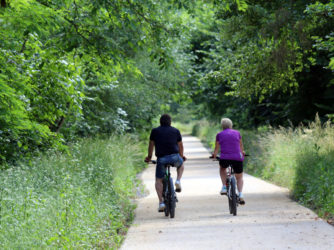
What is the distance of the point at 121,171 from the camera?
15.8 m

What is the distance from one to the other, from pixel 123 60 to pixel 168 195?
133 inches

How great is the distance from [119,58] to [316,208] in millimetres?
5052

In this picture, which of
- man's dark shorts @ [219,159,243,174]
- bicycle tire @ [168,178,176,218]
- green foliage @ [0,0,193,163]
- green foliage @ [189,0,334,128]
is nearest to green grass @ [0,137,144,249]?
green foliage @ [0,0,193,163]

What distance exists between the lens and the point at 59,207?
26.1ft

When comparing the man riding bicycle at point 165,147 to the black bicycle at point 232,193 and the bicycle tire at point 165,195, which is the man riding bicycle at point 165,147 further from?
the black bicycle at point 232,193

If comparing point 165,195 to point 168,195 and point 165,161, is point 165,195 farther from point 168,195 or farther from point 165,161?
point 165,161

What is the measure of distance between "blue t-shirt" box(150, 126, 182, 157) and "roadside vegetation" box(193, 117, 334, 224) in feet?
9.51

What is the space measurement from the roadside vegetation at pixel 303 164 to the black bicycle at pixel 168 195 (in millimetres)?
2625

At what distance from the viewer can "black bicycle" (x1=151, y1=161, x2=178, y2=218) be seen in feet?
36.4

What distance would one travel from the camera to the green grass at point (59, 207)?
258 inches

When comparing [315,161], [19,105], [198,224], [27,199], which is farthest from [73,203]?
[315,161]

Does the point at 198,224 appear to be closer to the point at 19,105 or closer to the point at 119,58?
the point at 19,105

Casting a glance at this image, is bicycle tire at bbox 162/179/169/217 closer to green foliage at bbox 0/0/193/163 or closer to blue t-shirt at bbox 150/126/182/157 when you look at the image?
blue t-shirt at bbox 150/126/182/157

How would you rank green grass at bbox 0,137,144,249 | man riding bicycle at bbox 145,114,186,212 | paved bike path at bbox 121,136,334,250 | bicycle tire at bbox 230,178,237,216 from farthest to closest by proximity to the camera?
man riding bicycle at bbox 145,114,186,212
bicycle tire at bbox 230,178,237,216
paved bike path at bbox 121,136,334,250
green grass at bbox 0,137,144,249
